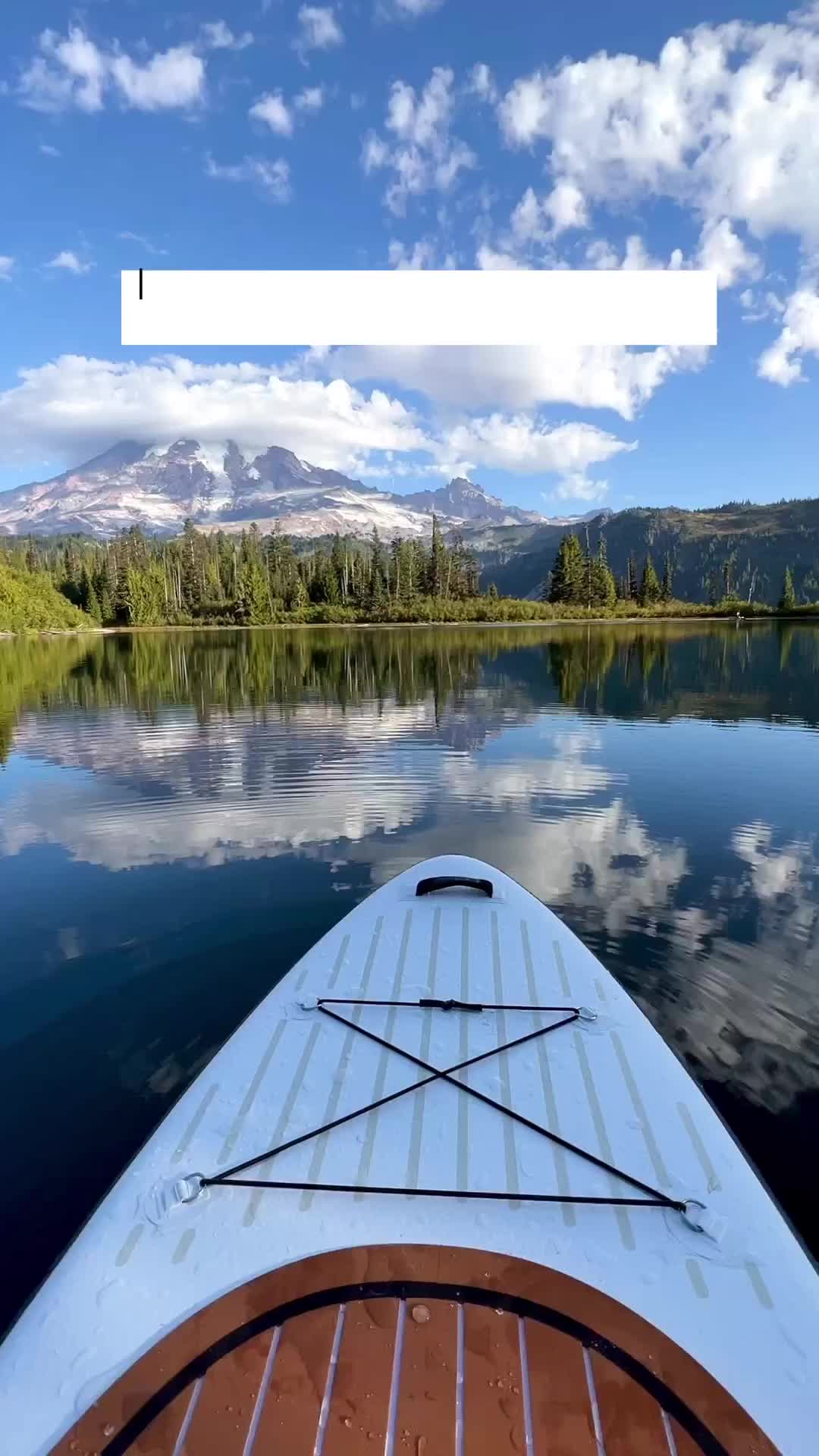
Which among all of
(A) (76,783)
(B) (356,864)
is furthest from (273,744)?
(B) (356,864)

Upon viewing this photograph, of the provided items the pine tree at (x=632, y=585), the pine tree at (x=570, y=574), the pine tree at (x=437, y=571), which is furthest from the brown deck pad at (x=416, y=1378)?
the pine tree at (x=632, y=585)

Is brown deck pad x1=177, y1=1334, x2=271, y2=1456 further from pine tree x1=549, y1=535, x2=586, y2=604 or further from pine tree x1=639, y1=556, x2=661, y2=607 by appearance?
pine tree x1=639, y1=556, x2=661, y2=607

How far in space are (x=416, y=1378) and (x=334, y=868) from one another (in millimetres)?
8350

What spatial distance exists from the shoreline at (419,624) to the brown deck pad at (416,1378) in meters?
92.2

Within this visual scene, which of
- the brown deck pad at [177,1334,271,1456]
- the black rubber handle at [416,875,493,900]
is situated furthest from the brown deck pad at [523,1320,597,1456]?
the black rubber handle at [416,875,493,900]

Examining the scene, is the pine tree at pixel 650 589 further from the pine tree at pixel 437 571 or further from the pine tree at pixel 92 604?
the pine tree at pixel 92 604

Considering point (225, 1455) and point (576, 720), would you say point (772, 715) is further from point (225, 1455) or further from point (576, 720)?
point (225, 1455)

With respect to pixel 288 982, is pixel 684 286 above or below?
above

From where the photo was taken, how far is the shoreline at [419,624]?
318 ft

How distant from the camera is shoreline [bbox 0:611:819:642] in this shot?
318 ft

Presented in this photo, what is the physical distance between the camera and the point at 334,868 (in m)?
11.0

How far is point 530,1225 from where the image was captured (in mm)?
3539

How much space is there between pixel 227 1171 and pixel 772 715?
989 inches

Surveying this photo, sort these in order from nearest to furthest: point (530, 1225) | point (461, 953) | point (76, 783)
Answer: point (530, 1225), point (461, 953), point (76, 783)
